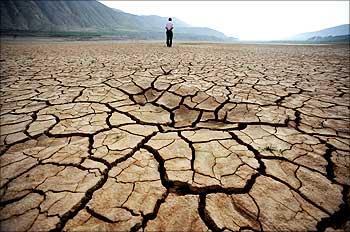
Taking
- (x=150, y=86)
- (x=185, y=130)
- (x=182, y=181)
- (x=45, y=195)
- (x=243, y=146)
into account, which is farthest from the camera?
(x=150, y=86)

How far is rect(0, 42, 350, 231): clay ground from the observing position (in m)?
1.09

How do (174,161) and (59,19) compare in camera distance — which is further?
(59,19)

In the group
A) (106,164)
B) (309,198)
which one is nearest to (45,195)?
(106,164)

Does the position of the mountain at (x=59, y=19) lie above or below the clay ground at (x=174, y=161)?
above

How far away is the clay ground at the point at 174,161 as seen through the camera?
1092 mm

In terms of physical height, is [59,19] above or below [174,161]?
above

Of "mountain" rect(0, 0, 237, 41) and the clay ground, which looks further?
"mountain" rect(0, 0, 237, 41)

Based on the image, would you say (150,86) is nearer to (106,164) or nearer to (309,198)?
(106,164)

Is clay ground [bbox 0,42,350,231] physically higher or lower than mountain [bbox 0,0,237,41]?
lower

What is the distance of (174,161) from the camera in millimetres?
1505

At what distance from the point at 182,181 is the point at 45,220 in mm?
749

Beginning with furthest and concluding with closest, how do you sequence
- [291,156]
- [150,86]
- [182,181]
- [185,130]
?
1. [150,86]
2. [185,130]
3. [291,156]
4. [182,181]

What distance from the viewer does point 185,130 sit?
1951 mm

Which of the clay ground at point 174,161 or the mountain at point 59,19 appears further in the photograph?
the mountain at point 59,19
